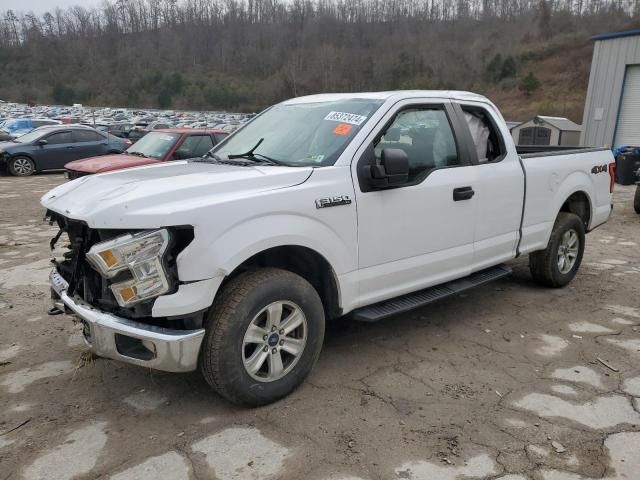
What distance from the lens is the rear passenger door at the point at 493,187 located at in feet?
14.9

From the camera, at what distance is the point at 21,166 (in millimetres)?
15812

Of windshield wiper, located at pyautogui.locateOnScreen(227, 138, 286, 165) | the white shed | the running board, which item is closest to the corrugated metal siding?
the white shed

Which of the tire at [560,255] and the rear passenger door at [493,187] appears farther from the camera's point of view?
the tire at [560,255]

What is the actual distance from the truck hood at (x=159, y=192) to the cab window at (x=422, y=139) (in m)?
0.92

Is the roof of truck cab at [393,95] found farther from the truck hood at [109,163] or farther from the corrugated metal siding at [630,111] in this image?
the corrugated metal siding at [630,111]

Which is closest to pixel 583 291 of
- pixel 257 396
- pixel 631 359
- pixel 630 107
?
pixel 631 359

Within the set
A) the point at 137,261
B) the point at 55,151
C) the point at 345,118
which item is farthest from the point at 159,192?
the point at 55,151

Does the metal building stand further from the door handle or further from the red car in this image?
the door handle

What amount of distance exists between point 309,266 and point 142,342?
47.3 inches

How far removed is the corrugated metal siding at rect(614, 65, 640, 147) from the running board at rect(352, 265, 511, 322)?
1494 centimetres

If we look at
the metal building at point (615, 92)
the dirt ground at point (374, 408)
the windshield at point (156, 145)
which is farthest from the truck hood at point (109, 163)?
the metal building at point (615, 92)

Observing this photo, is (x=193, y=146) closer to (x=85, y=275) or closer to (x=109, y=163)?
(x=109, y=163)

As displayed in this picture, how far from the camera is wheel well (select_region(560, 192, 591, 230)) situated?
5.94 metres

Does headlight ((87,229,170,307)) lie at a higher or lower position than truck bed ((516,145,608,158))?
lower
